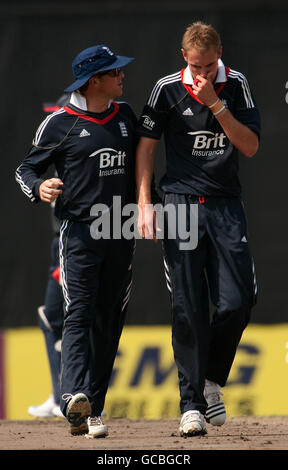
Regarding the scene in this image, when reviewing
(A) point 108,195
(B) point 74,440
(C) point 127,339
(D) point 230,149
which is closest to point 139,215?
(A) point 108,195

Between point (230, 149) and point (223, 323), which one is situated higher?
point (230, 149)

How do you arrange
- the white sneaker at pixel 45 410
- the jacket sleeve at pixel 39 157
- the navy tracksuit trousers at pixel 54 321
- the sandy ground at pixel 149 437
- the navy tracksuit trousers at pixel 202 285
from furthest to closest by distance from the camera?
the white sneaker at pixel 45 410 → the navy tracksuit trousers at pixel 54 321 → the jacket sleeve at pixel 39 157 → the navy tracksuit trousers at pixel 202 285 → the sandy ground at pixel 149 437

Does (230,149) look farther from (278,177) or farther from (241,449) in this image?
(278,177)

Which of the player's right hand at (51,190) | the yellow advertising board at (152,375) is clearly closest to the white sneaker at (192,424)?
the player's right hand at (51,190)

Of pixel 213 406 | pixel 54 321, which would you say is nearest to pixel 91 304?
pixel 213 406

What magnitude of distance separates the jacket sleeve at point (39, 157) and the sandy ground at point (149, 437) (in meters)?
1.37

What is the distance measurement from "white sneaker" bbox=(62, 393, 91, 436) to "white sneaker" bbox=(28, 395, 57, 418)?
224 cm

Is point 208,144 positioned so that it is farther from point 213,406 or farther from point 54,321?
point 54,321

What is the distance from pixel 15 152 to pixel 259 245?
2.13m

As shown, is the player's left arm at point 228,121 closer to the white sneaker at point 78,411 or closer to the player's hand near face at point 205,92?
the player's hand near face at point 205,92

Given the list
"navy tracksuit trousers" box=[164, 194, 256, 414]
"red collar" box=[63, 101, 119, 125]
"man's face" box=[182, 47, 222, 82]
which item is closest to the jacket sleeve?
"red collar" box=[63, 101, 119, 125]

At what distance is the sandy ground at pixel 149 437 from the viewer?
5.51m

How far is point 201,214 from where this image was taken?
5.90 metres

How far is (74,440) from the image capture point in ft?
19.2
